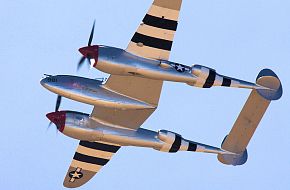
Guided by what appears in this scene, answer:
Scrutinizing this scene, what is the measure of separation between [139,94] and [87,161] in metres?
9.18

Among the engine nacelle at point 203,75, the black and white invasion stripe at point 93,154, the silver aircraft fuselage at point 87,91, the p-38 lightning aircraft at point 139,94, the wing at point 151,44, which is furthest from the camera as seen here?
the black and white invasion stripe at point 93,154

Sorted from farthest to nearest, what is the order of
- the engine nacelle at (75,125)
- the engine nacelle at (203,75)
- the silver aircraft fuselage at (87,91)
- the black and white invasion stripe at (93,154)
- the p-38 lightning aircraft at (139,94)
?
the black and white invasion stripe at (93,154), the engine nacelle at (75,125), the engine nacelle at (203,75), the silver aircraft fuselage at (87,91), the p-38 lightning aircraft at (139,94)

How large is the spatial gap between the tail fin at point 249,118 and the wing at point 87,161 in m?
7.95

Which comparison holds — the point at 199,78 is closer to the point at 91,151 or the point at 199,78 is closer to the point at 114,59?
the point at 114,59

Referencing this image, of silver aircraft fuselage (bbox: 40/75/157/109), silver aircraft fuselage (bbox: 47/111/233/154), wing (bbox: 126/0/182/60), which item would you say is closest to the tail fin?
silver aircraft fuselage (bbox: 47/111/233/154)

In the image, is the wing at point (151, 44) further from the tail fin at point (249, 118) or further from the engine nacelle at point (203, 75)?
the tail fin at point (249, 118)

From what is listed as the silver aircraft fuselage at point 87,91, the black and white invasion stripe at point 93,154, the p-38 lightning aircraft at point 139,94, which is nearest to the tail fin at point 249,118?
the p-38 lightning aircraft at point 139,94

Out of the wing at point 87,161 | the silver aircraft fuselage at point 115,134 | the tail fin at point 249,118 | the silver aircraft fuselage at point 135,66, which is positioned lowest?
the wing at point 87,161

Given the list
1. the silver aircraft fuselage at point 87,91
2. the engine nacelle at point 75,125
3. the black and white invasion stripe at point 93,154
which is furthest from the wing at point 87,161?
the silver aircraft fuselage at point 87,91

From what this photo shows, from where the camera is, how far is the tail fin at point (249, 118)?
2862 inches

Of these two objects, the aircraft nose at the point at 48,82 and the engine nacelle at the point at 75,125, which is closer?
the aircraft nose at the point at 48,82

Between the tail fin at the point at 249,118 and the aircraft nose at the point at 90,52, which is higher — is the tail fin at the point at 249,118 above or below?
below

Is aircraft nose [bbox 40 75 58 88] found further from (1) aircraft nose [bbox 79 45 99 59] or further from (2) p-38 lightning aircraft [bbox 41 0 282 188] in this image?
(1) aircraft nose [bbox 79 45 99 59]

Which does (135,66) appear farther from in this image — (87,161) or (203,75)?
(87,161)
